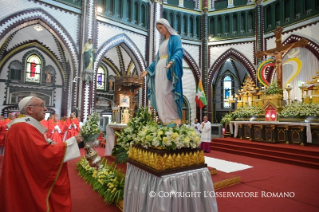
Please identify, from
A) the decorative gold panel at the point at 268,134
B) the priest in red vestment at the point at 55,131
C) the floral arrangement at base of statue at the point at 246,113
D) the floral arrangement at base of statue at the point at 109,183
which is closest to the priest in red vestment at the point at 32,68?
the priest in red vestment at the point at 55,131

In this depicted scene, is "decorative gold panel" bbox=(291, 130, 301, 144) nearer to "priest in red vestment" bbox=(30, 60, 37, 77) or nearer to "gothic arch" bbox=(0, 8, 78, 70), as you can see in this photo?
"gothic arch" bbox=(0, 8, 78, 70)

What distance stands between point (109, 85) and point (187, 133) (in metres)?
17.3

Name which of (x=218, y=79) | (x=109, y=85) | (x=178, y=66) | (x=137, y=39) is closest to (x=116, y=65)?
(x=109, y=85)

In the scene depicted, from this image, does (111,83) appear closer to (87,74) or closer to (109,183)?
(87,74)

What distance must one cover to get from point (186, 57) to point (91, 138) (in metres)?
13.4

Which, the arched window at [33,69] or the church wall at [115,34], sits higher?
the church wall at [115,34]

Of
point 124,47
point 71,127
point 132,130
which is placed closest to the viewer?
point 132,130

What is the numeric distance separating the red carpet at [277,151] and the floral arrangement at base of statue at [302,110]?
122cm

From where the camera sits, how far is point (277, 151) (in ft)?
21.3

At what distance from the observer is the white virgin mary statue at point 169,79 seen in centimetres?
277

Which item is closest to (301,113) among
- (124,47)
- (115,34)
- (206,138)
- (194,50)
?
(206,138)

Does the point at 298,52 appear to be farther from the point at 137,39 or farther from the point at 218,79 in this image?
the point at 137,39

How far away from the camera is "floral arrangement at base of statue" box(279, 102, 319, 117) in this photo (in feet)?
22.7

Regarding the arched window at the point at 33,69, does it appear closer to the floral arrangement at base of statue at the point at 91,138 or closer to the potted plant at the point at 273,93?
the floral arrangement at base of statue at the point at 91,138
